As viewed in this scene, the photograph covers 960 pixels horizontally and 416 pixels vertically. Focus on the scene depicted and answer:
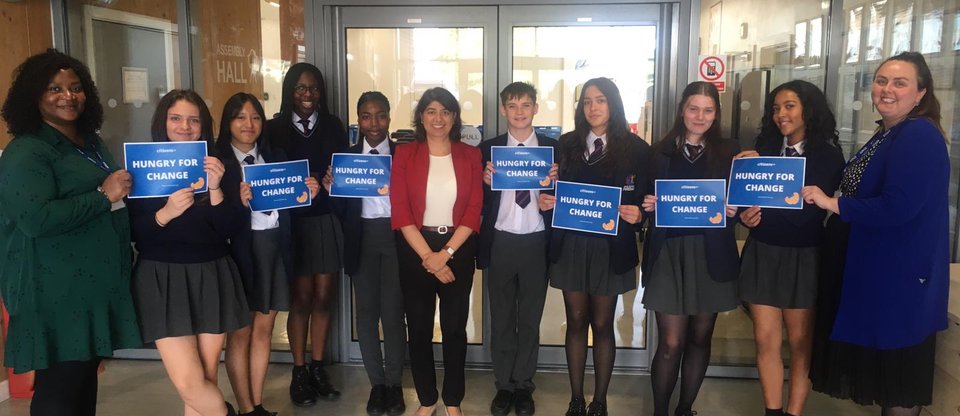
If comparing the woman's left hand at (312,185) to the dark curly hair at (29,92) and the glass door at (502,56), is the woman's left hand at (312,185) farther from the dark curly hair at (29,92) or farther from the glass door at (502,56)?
the dark curly hair at (29,92)

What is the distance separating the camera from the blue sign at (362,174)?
124 inches

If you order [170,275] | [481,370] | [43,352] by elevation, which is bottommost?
[481,370]

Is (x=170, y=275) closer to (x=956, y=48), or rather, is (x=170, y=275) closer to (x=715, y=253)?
(x=715, y=253)

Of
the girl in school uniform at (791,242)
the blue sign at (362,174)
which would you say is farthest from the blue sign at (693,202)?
the blue sign at (362,174)

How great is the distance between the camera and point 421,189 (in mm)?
2922

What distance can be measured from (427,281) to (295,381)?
114cm

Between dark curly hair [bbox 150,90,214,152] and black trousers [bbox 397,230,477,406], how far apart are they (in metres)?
0.95

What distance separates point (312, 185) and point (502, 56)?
4.69ft

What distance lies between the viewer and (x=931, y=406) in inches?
106

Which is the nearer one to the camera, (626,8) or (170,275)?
(170,275)

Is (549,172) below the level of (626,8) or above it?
below

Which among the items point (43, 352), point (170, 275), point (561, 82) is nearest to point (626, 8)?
point (561, 82)

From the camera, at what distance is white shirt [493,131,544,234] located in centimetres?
313

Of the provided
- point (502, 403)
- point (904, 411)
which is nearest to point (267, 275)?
point (502, 403)
